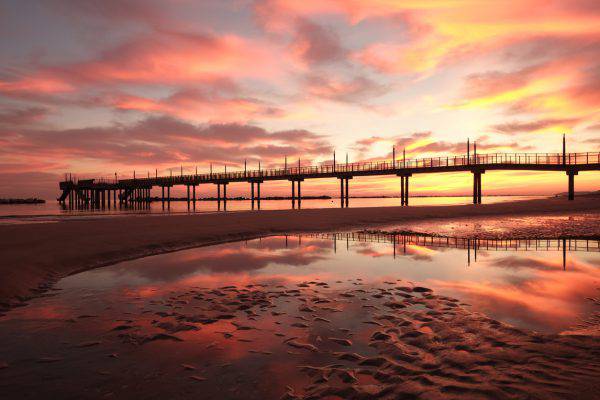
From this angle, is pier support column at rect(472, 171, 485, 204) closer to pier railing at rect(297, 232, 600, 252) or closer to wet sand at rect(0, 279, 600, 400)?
pier railing at rect(297, 232, 600, 252)

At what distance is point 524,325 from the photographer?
3885 mm

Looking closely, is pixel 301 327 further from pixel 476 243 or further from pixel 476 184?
pixel 476 184

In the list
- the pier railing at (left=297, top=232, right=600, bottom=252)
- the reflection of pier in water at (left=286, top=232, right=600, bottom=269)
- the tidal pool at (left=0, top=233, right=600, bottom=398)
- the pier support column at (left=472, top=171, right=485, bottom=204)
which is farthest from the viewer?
the pier support column at (left=472, top=171, right=485, bottom=204)

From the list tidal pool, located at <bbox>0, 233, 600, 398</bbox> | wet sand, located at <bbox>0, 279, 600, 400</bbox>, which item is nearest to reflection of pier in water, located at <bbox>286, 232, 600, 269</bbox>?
tidal pool, located at <bbox>0, 233, 600, 398</bbox>

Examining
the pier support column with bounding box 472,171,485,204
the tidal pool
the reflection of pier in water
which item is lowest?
the tidal pool

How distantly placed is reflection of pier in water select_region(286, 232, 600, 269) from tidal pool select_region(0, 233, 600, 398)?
76.7 inches

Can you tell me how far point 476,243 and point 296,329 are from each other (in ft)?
28.6

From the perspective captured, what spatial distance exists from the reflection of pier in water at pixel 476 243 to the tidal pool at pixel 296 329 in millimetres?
1948

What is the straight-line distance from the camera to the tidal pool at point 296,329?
2.75m

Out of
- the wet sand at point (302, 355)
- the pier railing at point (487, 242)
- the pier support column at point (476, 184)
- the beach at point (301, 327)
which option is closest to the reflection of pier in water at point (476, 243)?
the pier railing at point (487, 242)

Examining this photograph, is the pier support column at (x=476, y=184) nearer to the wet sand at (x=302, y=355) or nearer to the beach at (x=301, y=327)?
the beach at (x=301, y=327)

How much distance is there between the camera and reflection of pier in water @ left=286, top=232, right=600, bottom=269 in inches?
377

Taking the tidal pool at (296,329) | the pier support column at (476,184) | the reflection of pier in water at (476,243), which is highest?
the pier support column at (476,184)

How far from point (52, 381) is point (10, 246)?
8610 millimetres
